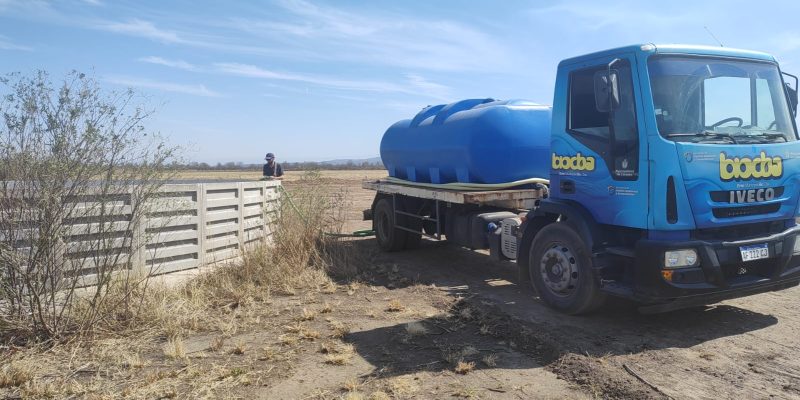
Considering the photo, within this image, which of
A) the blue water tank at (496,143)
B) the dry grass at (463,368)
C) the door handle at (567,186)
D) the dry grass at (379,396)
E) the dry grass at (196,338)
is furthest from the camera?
the blue water tank at (496,143)

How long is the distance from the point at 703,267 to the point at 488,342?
2038 millimetres

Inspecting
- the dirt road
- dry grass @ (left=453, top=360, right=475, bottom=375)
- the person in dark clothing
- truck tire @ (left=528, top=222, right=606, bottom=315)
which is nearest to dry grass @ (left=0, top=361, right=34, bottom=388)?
dry grass @ (left=453, top=360, right=475, bottom=375)

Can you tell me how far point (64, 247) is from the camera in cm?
535

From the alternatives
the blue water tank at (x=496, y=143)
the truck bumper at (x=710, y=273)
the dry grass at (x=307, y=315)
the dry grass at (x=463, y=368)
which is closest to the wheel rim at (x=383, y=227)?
the blue water tank at (x=496, y=143)

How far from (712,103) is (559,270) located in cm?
223

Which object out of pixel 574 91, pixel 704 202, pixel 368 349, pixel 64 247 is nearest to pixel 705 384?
pixel 704 202

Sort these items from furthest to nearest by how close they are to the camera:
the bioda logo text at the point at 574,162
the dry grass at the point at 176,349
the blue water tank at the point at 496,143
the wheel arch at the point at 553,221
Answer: the blue water tank at the point at 496,143, the bioda logo text at the point at 574,162, the wheel arch at the point at 553,221, the dry grass at the point at 176,349

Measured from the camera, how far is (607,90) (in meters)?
5.32

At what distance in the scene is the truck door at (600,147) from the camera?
543 centimetres

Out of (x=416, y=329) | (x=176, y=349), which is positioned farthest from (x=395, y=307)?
(x=176, y=349)

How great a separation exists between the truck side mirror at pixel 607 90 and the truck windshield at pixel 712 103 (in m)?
0.37

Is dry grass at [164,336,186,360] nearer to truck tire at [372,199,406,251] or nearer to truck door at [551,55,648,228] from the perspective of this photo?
truck door at [551,55,648,228]

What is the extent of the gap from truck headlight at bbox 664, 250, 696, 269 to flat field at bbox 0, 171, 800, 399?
752mm

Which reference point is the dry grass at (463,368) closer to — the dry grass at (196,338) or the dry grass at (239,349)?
the dry grass at (196,338)
